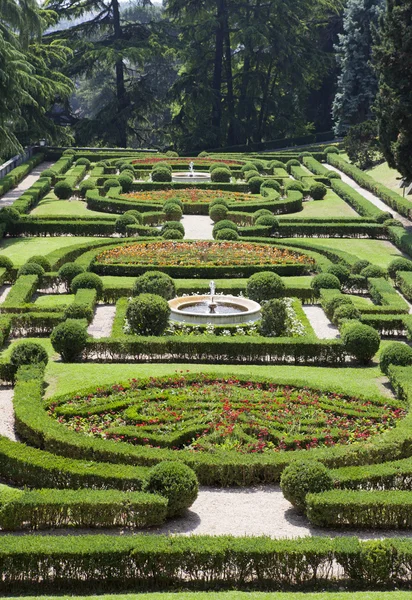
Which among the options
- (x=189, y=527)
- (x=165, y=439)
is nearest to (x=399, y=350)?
(x=165, y=439)

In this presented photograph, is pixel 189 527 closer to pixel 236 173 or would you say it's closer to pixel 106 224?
pixel 106 224

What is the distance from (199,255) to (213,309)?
5.36 meters

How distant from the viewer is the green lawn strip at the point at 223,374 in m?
15.1

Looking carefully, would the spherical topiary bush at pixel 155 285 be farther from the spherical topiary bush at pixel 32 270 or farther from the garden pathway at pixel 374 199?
the garden pathway at pixel 374 199

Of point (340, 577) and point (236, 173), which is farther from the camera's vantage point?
point (236, 173)

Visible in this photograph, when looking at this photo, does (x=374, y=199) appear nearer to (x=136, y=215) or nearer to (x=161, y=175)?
(x=161, y=175)

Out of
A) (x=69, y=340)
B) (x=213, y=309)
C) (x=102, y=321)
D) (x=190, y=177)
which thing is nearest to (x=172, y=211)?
(x=190, y=177)

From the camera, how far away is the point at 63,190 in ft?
123

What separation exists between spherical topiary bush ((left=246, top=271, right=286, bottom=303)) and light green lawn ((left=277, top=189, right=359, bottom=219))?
42.8ft

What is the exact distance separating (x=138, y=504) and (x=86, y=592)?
1.47 meters

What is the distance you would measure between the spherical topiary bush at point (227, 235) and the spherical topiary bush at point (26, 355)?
1295 cm

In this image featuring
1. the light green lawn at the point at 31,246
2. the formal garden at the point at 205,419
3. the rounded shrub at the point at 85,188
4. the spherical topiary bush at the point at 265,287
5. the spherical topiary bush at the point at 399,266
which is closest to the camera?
the formal garden at the point at 205,419

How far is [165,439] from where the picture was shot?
12477 millimetres

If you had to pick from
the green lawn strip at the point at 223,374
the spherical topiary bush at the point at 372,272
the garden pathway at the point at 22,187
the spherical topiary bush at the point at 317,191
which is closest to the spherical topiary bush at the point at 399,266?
the spherical topiary bush at the point at 372,272
